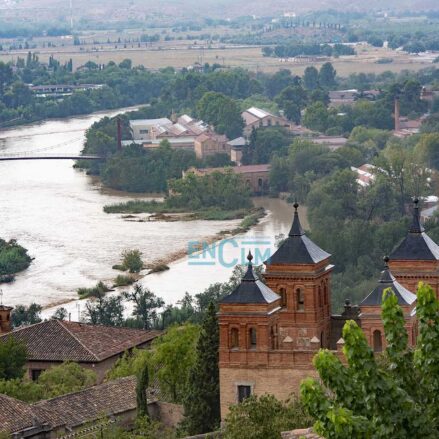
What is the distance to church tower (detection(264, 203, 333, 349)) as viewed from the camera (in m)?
18.8

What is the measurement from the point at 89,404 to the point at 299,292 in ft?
6.85

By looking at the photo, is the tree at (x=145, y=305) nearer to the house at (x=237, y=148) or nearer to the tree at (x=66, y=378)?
the tree at (x=66, y=378)

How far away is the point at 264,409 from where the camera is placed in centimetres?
1508

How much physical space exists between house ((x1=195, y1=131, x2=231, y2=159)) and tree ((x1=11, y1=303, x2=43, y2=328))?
83.7ft

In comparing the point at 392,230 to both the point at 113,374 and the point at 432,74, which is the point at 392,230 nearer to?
the point at 113,374

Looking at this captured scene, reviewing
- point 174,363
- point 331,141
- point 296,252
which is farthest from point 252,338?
point 331,141

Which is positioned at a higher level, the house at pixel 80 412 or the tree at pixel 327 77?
the house at pixel 80 412

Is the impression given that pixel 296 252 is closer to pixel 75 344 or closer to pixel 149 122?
pixel 75 344

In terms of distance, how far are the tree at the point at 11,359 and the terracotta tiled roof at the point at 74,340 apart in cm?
69

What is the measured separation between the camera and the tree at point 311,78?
7662 cm

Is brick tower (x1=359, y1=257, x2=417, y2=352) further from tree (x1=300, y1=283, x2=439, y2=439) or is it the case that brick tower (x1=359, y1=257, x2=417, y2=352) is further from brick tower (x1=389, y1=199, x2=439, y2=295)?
tree (x1=300, y1=283, x2=439, y2=439)

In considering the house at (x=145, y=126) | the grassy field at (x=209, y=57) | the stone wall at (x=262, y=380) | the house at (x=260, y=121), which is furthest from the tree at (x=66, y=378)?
the grassy field at (x=209, y=57)

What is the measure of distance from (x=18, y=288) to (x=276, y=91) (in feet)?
141

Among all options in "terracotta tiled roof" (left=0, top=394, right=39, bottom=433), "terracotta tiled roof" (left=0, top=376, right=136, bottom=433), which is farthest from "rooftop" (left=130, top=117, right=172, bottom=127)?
"terracotta tiled roof" (left=0, top=394, right=39, bottom=433)
